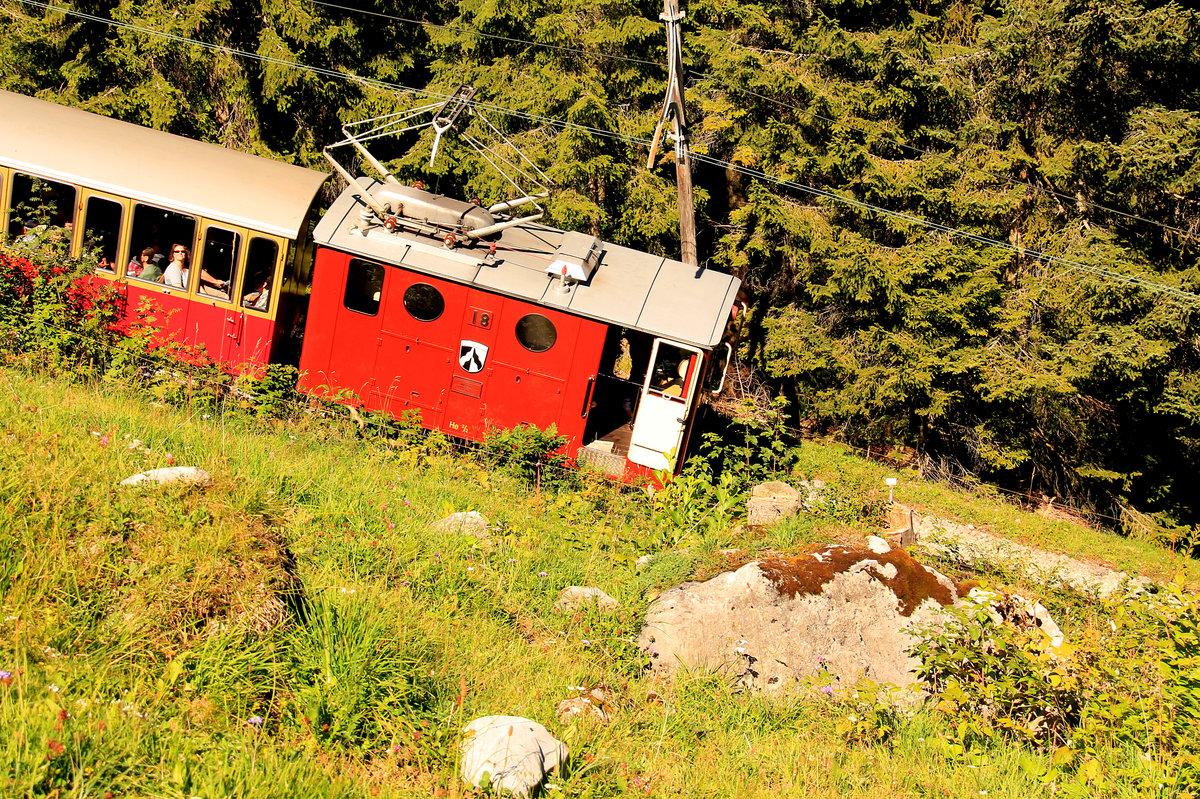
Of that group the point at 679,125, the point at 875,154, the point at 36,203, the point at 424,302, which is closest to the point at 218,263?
the point at 36,203

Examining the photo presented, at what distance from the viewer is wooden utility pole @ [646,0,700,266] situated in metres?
13.5

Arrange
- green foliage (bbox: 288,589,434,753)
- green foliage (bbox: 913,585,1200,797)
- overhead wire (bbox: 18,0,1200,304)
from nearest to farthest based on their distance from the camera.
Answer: green foliage (bbox: 288,589,434,753), green foliage (bbox: 913,585,1200,797), overhead wire (bbox: 18,0,1200,304)

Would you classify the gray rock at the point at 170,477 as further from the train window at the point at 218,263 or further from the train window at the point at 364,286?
the train window at the point at 218,263

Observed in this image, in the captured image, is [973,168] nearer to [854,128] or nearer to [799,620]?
[854,128]

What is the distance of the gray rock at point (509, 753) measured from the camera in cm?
394

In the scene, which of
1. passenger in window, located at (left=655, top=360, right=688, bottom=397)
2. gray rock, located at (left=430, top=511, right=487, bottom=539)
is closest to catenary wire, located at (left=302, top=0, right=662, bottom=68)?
passenger in window, located at (left=655, top=360, right=688, bottom=397)

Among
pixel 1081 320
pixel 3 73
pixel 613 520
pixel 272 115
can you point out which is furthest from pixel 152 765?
pixel 3 73

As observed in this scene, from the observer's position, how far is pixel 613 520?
30.9 ft

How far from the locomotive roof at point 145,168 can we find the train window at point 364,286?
94 centimetres

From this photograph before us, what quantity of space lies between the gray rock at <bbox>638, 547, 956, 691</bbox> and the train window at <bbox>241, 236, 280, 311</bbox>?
7648 mm

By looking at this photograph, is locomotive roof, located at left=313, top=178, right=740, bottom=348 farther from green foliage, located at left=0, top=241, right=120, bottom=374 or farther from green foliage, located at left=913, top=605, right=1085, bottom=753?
green foliage, located at left=913, top=605, right=1085, bottom=753

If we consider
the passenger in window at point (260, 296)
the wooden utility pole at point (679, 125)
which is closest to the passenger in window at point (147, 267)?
the passenger in window at point (260, 296)

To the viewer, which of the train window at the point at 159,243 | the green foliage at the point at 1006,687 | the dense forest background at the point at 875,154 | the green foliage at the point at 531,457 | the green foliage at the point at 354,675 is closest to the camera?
the green foliage at the point at 354,675

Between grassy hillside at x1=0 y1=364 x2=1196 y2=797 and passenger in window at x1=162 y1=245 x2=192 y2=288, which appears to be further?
passenger in window at x1=162 y1=245 x2=192 y2=288
